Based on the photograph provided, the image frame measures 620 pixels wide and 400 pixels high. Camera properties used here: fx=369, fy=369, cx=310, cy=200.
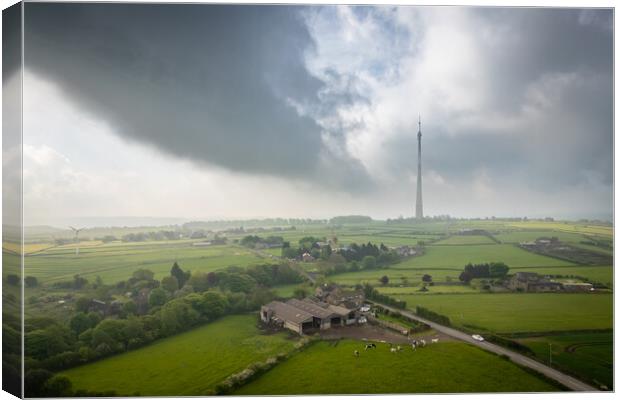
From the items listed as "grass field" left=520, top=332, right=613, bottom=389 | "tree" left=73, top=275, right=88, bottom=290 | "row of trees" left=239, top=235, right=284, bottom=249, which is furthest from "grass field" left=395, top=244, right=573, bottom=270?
"tree" left=73, top=275, right=88, bottom=290

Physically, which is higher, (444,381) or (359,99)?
(359,99)

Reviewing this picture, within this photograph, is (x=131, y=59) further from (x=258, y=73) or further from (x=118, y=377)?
(x=118, y=377)

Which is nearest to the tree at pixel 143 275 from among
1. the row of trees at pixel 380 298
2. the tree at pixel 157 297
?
the tree at pixel 157 297

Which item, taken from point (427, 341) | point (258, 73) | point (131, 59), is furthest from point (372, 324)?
point (131, 59)

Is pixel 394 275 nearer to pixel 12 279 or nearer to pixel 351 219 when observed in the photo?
pixel 351 219

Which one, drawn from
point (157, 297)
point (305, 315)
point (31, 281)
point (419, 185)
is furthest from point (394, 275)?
point (31, 281)

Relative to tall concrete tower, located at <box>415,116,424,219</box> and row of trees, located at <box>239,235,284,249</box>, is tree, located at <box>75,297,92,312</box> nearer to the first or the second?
row of trees, located at <box>239,235,284,249</box>

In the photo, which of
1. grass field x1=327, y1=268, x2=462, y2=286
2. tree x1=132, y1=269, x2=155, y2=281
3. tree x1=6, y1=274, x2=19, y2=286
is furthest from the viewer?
grass field x1=327, y1=268, x2=462, y2=286
